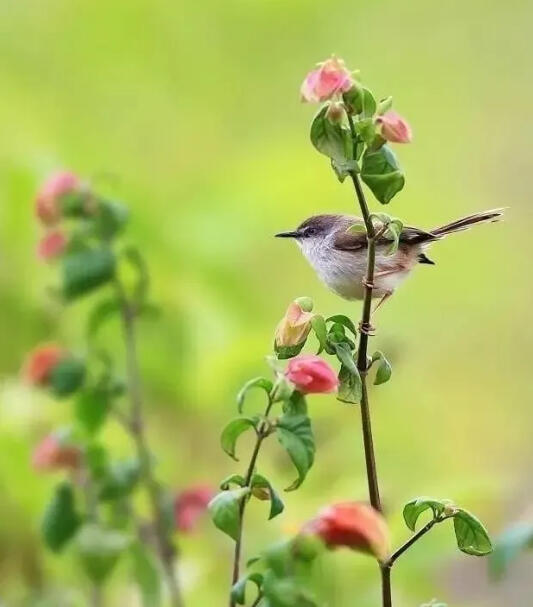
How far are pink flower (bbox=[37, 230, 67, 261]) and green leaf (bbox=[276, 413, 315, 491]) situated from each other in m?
0.48

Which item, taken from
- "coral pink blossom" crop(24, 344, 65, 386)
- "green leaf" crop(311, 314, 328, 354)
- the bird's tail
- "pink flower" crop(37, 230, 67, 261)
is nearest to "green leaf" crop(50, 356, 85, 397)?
"coral pink blossom" crop(24, 344, 65, 386)

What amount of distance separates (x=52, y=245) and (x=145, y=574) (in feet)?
1.07

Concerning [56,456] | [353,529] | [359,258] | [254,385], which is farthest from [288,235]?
[353,529]

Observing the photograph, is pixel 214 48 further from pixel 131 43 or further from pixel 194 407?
pixel 194 407

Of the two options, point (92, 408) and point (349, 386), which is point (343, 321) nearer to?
point (349, 386)

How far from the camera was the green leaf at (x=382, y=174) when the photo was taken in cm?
56

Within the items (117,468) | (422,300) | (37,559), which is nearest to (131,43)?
(422,300)

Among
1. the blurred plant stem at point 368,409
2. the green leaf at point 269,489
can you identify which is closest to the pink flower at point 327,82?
the blurred plant stem at point 368,409

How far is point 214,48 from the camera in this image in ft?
7.04

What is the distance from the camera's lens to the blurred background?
1.26 metres

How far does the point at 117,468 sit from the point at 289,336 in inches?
19.1

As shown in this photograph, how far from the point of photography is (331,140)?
1.85ft

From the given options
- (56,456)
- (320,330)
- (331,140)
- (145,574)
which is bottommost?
(145,574)

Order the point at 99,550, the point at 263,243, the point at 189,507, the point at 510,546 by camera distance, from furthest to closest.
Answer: the point at 263,243, the point at 189,507, the point at 99,550, the point at 510,546
